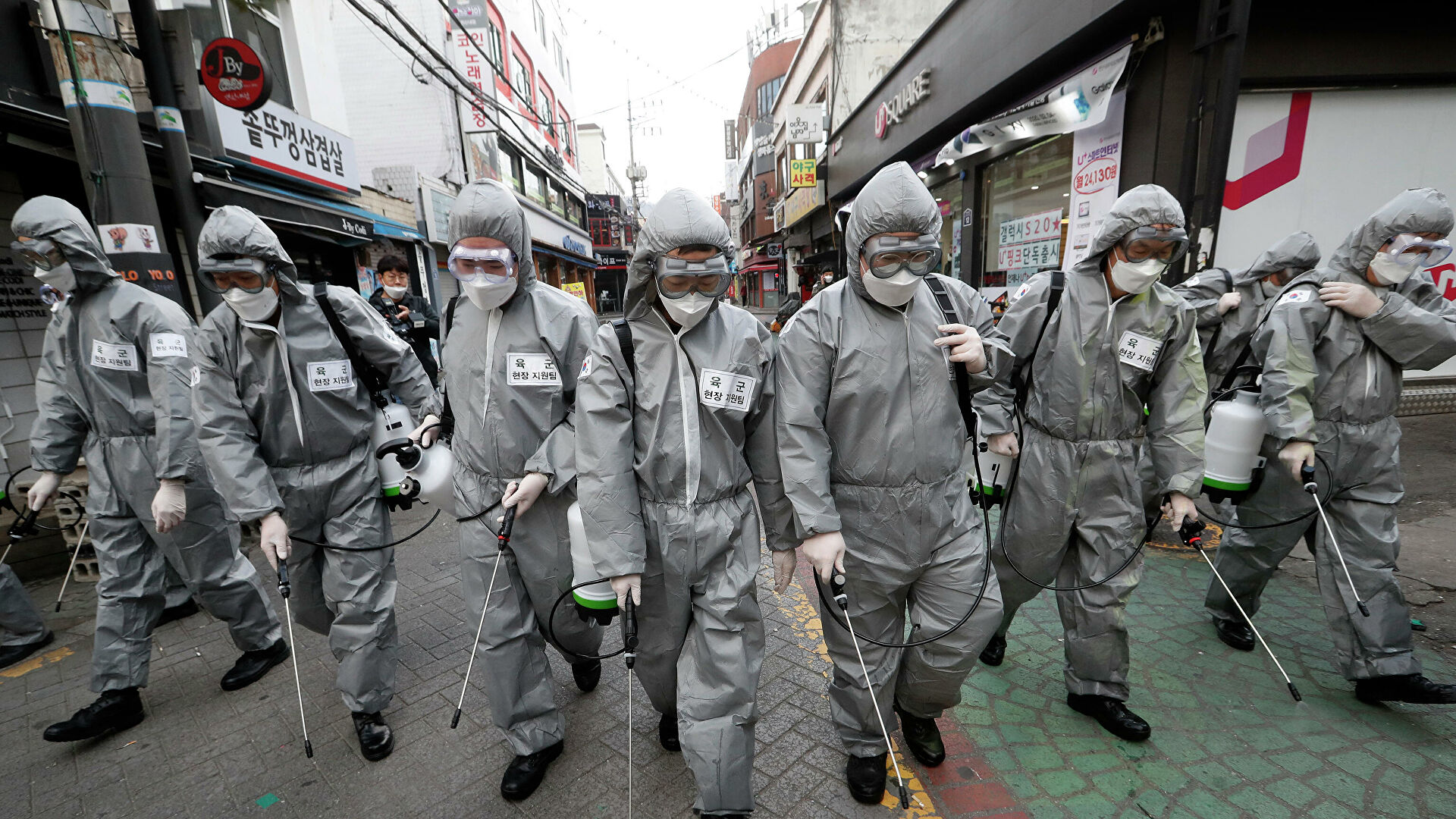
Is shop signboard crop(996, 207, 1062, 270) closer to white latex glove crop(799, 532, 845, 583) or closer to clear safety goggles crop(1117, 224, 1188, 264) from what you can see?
clear safety goggles crop(1117, 224, 1188, 264)

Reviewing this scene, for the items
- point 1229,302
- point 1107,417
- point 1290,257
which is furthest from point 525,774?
point 1290,257

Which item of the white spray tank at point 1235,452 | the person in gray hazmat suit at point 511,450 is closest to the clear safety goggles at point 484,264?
the person in gray hazmat suit at point 511,450

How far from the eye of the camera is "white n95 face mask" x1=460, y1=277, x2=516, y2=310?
89.0 inches

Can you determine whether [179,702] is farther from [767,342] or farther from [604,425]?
[767,342]

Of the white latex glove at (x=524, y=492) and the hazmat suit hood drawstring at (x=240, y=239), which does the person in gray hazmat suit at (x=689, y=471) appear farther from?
the hazmat suit hood drawstring at (x=240, y=239)

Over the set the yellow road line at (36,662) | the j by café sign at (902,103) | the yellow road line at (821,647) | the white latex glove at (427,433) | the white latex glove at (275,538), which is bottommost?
the yellow road line at (821,647)

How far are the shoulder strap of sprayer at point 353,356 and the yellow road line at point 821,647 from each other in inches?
94.5

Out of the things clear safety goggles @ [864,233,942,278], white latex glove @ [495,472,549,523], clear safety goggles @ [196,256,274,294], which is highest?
clear safety goggles @ [196,256,274,294]

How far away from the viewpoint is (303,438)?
2498 millimetres

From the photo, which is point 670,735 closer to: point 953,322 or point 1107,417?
point 953,322

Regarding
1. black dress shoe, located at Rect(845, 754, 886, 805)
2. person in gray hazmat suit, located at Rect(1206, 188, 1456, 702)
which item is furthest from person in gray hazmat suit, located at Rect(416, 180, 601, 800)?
person in gray hazmat suit, located at Rect(1206, 188, 1456, 702)

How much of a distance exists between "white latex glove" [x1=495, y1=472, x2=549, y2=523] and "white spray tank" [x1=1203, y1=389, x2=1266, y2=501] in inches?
120

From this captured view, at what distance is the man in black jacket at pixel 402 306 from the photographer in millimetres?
5207

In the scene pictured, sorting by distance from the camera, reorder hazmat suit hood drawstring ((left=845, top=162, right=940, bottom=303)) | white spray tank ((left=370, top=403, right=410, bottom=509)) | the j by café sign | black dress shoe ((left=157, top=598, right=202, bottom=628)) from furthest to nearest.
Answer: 1. the j by café sign
2. black dress shoe ((left=157, top=598, right=202, bottom=628))
3. white spray tank ((left=370, top=403, right=410, bottom=509))
4. hazmat suit hood drawstring ((left=845, top=162, right=940, bottom=303))
